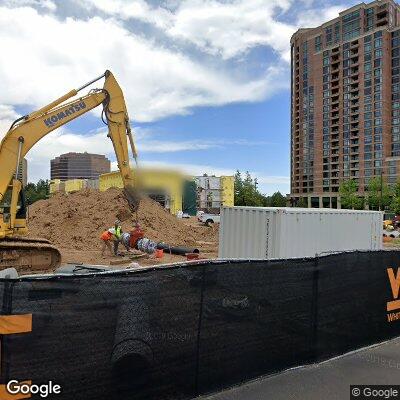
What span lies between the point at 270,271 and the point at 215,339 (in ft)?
3.87

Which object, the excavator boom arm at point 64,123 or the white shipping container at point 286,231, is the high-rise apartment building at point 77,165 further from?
the white shipping container at point 286,231

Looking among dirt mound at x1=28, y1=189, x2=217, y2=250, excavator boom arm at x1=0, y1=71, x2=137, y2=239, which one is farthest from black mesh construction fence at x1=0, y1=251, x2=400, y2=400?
dirt mound at x1=28, y1=189, x2=217, y2=250

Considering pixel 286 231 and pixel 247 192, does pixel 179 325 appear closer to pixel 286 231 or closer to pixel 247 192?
pixel 286 231

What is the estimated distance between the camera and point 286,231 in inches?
415

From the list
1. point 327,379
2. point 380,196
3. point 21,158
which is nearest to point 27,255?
point 21,158

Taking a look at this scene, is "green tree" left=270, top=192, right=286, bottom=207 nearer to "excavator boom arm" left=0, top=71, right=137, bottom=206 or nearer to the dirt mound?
the dirt mound

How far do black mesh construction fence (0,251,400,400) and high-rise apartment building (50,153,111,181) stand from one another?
180 metres

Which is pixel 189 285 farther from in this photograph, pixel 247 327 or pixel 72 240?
pixel 72 240

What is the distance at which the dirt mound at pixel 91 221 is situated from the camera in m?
27.9

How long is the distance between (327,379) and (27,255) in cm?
1245

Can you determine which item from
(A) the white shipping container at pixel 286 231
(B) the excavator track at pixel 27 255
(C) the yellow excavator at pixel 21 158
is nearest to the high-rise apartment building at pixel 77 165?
(C) the yellow excavator at pixel 21 158

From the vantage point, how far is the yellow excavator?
1511 centimetres

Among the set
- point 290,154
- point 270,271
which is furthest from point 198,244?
point 290,154

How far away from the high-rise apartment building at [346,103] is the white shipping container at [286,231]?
352 ft
